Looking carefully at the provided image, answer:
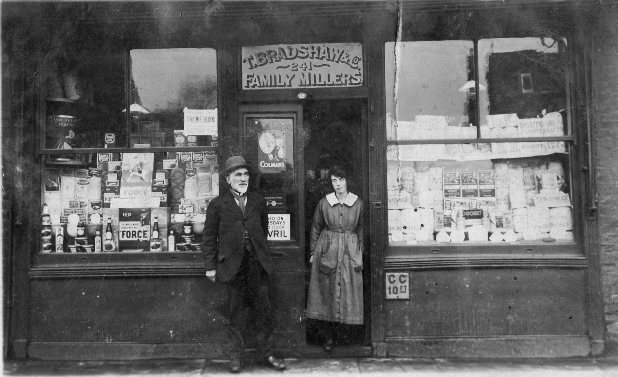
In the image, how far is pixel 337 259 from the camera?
568cm

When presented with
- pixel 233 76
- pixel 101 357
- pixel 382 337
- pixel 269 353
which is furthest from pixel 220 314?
pixel 233 76

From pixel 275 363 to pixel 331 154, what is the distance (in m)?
2.42

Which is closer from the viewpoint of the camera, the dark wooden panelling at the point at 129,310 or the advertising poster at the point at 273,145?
the dark wooden panelling at the point at 129,310


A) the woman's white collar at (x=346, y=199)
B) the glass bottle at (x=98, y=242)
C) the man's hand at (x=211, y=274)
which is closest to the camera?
the man's hand at (x=211, y=274)

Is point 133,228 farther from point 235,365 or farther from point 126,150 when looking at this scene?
point 235,365

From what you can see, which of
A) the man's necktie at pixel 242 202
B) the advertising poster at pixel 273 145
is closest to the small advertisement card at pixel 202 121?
the advertising poster at pixel 273 145

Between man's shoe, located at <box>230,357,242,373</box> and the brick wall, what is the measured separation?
3944 millimetres

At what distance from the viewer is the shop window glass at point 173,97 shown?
19.8 ft

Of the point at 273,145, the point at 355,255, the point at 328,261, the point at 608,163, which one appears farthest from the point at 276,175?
the point at 608,163

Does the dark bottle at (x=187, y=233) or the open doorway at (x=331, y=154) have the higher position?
the open doorway at (x=331, y=154)

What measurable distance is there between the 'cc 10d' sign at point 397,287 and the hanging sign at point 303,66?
2.19m

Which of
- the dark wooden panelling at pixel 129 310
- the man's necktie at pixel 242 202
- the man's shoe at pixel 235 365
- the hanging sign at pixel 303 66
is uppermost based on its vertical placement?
the hanging sign at pixel 303 66

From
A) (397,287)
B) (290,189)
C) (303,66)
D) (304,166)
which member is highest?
(303,66)

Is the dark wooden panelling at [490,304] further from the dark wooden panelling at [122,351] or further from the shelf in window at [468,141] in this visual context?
the dark wooden panelling at [122,351]
